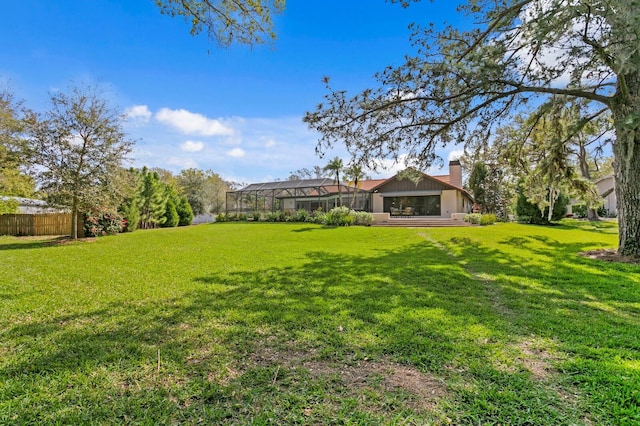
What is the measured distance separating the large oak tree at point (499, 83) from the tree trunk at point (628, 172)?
0.07 feet

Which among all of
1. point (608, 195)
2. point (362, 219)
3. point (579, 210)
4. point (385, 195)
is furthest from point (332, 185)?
point (608, 195)

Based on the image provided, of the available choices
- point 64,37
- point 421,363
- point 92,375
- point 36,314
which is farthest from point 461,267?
point 64,37

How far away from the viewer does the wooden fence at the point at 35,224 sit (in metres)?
17.2

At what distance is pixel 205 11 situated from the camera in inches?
179

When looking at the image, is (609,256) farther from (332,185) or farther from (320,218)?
(332,185)

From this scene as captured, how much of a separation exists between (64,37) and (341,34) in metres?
7.31

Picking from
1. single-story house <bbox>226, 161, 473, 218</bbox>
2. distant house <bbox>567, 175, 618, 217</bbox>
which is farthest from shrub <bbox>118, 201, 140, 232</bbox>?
distant house <bbox>567, 175, 618, 217</bbox>

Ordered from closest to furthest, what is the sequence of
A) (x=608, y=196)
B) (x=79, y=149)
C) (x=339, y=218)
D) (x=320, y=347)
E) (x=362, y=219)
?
1. (x=320, y=347)
2. (x=79, y=149)
3. (x=339, y=218)
4. (x=362, y=219)
5. (x=608, y=196)

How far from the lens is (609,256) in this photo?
7941 mm

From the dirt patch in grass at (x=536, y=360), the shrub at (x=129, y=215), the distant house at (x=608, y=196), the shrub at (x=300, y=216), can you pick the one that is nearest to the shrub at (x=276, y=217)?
the shrub at (x=300, y=216)

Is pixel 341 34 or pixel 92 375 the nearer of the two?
pixel 92 375

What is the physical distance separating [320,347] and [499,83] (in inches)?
309

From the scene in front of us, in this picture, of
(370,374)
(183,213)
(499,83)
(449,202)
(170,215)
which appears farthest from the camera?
(183,213)

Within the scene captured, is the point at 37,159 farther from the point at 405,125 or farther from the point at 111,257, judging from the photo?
the point at 405,125
